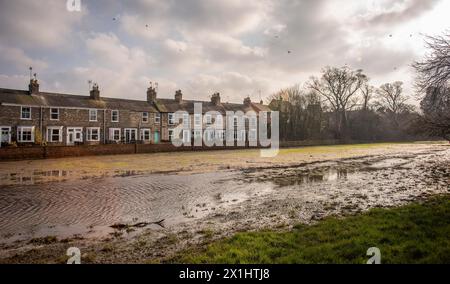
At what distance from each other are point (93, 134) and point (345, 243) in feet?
133

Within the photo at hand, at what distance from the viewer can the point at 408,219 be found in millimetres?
6723

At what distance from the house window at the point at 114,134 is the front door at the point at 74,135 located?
395 cm

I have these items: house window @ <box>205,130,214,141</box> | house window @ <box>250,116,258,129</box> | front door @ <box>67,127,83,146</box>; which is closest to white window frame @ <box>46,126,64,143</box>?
front door @ <box>67,127,83,146</box>

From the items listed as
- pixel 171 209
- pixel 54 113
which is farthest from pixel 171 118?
pixel 171 209

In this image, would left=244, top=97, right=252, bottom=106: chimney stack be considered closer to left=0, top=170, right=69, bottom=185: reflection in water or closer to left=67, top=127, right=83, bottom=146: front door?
left=67, top=127, right=83, bottom=146: front door

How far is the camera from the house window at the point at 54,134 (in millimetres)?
36688

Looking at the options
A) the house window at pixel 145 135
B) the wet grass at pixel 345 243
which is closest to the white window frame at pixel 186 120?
the house window at pixel 145 135

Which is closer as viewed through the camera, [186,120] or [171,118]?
[171,118]

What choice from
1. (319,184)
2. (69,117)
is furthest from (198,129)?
(319,184)

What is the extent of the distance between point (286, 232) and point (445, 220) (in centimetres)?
368

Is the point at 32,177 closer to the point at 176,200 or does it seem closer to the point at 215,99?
the point at 176,200

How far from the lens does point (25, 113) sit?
34.9 meters
